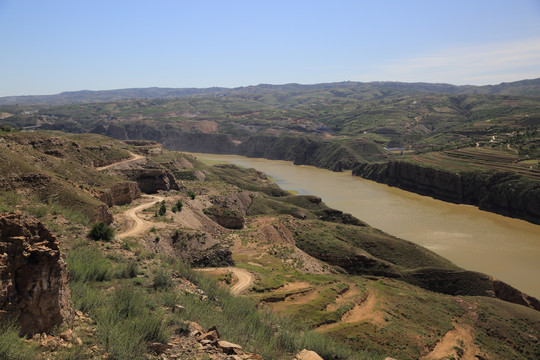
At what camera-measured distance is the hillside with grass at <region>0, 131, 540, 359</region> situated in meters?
13.7

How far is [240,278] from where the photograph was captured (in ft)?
111

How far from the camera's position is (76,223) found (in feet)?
87.2

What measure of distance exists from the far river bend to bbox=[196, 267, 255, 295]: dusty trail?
3564 centimetres

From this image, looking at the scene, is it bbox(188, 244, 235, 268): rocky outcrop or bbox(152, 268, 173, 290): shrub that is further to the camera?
bbox(188, 244, 235, 268): rocky outcrop

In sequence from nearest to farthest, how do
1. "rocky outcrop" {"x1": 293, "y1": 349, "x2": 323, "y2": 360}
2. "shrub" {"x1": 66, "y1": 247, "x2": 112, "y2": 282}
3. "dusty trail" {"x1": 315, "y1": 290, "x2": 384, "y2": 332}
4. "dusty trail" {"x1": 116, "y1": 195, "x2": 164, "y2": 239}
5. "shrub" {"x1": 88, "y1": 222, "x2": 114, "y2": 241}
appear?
1. "rocky outcrop" {"x1": 293, "y1": 349, "x2": 323, "y2": 360}
2. "shrub" {"x1": 66, "y1": 247, "x2": 112, "y2": 282}
3. "shrub" {"x1": 88, "y1": 222, "x2": 114, "y2": 241}
4. "dusty trail" {"x1": 315, "y1": 290, "x2": 384, "y2": 332}
5. "dusty trail" {"x1": 116, "y1": 195, "x2": 164, "y2": 239}

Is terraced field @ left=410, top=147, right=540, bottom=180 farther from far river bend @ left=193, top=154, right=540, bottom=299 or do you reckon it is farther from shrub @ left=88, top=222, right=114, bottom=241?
shrub @ left=88, top=222, right=114, bottom=241

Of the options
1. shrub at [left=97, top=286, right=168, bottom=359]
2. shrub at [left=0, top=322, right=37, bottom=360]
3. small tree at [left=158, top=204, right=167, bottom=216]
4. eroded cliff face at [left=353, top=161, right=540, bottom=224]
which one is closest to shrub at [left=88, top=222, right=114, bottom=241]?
shrub at [left=97, top=286, right=168, bottom=359]

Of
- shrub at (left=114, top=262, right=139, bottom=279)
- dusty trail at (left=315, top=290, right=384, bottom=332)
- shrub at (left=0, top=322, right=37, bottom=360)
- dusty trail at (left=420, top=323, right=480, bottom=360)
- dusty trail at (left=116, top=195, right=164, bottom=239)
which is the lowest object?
dusty trail at (left=420, top=323, right=480, bottom=360)

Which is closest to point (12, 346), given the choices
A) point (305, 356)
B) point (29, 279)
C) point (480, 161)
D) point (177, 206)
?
point (29, 279)

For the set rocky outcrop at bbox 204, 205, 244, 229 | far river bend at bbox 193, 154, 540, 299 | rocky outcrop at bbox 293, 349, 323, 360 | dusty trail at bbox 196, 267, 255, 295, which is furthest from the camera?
far river bend at bbox 193, 154, 540, 299

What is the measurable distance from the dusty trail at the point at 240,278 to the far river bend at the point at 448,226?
35643 millimetres

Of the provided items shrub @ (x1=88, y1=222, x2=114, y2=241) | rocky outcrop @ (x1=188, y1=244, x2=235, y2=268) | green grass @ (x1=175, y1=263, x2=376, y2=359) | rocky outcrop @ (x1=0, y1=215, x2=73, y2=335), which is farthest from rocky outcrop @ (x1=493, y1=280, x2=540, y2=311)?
rocky outcrop @ (x1=0, y1=215, x2=73, y2=335)

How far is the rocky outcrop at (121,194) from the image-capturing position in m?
45.1

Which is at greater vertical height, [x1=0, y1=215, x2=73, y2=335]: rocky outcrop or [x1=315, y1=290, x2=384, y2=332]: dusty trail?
[x1=0, y1=215, x2=73, y2=335]: rocky outcrop
